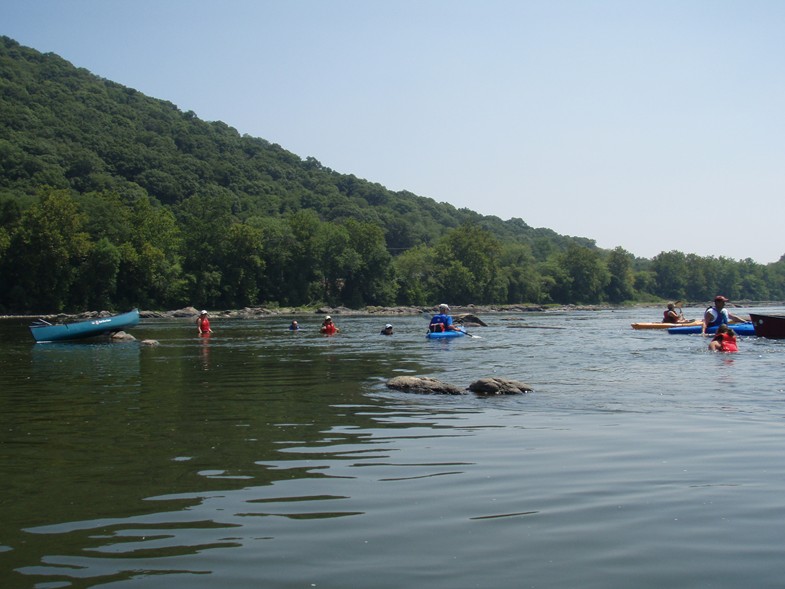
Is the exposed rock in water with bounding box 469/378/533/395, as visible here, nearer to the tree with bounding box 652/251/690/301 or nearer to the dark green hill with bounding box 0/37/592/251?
the dark green hill with bounding box 0/37/592/251

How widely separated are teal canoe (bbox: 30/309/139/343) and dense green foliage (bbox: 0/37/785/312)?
152 ft

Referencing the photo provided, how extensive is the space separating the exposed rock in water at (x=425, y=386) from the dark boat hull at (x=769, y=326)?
891 inches

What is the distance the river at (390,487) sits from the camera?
573 centimetres

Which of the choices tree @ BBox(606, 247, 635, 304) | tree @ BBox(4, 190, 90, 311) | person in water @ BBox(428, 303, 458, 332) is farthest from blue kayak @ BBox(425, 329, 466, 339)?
tree @ BBox(606, 247, 635, 304)

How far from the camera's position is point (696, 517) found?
689 cm

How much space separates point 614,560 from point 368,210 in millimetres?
162680

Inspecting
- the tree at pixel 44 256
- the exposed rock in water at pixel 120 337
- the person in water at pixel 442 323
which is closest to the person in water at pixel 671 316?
the person in water at pixel 442 323

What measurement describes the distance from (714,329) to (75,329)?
92.2 feet

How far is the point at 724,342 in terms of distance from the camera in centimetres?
2630

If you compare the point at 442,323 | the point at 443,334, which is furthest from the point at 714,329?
the point at 442,323

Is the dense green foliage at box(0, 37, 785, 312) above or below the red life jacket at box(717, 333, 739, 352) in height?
above

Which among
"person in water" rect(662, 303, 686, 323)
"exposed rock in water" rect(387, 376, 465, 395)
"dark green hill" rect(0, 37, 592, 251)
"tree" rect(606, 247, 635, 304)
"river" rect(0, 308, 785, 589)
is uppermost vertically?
"dark green hill" rect(0, 37, 592, 251)

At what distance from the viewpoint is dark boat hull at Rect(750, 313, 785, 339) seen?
110 ft

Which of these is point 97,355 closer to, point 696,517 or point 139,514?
point 139,514
